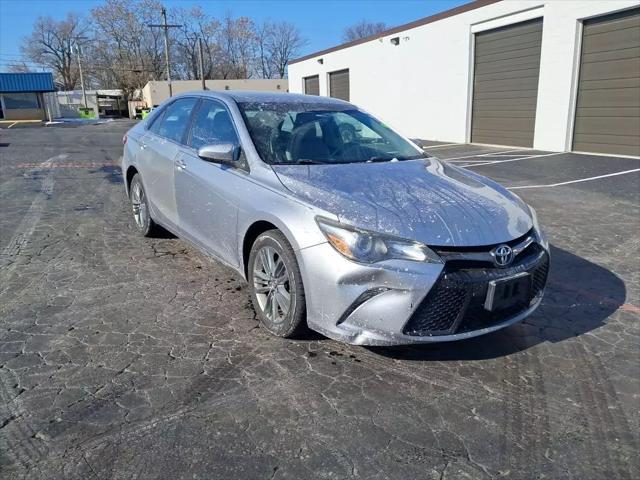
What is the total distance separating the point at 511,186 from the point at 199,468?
8.15 m

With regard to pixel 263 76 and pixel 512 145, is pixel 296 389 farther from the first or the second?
pixel 263 76

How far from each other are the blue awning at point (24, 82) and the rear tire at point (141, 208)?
5180cm

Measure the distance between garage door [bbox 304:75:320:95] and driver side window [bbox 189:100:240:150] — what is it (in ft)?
85.3

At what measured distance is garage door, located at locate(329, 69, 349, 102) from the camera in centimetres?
2656

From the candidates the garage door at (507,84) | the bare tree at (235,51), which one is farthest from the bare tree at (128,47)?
the garage door at (507,84)

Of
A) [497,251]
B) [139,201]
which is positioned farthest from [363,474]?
[139,201]

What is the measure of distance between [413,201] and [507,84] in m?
14.6

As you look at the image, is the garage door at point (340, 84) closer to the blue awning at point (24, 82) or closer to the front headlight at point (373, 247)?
the front headlight at point (373, 247)

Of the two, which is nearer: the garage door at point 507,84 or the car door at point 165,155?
the car door at point 165,155

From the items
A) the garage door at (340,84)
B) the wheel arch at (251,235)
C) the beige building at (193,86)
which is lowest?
the wheel arch at (251,235)

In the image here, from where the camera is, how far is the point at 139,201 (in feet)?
17.8

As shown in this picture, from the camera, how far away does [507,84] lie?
51.6 feet

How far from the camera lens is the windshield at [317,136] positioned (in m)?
3.68

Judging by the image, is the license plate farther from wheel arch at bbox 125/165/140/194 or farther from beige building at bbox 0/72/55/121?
beige building at bbox 0/72/55/121
